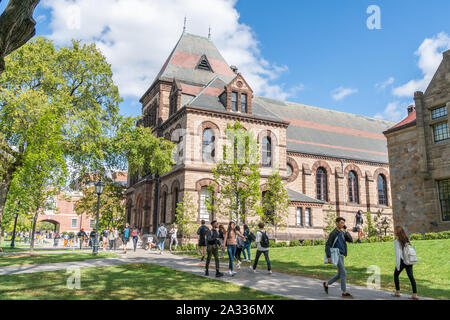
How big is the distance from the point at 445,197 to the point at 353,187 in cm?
1956

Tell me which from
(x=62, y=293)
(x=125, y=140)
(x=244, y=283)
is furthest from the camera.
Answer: (x=125, y=140)

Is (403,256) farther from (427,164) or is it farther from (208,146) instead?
(208,146)

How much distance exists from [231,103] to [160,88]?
8.48 meters

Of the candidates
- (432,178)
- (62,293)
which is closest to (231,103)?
(432,178)

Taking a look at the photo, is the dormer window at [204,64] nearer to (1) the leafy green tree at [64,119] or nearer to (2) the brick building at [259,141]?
(2) the brick building at [259,141]

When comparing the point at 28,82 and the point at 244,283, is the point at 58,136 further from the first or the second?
the point at 244,283

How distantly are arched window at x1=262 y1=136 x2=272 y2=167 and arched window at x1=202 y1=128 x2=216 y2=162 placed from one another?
16.0ft

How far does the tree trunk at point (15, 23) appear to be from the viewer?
673cm

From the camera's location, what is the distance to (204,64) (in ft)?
131

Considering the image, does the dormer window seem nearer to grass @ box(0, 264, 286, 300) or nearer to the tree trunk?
grass @ box(0, 264, 286, 300)

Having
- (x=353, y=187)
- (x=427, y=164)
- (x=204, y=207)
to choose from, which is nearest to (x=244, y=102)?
(x=204, y=207)

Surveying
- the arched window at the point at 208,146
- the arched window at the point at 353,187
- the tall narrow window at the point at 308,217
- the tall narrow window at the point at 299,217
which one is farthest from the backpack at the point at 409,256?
the arched window at the point at 353,187

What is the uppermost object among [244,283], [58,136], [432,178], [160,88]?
[160,88]

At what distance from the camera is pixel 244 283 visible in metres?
11.0
